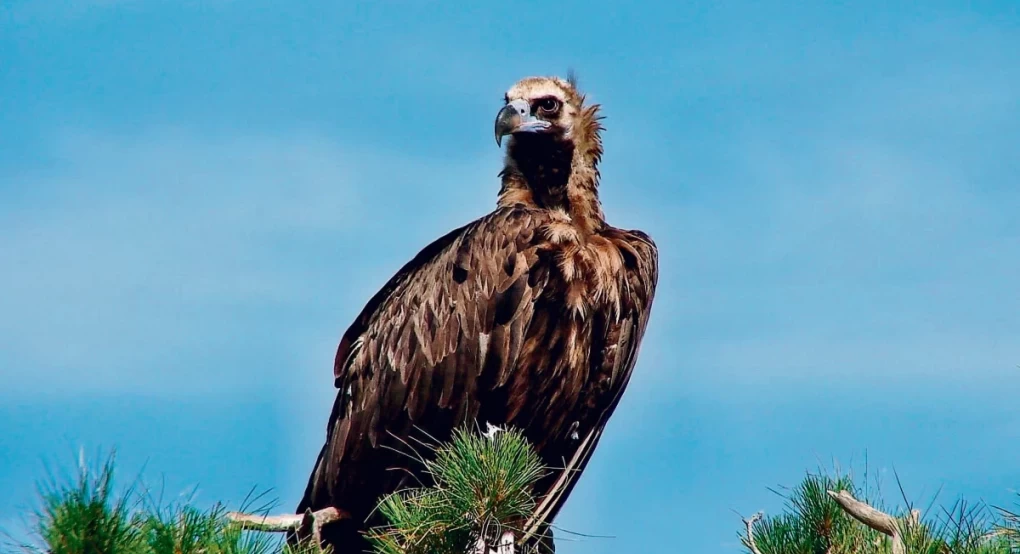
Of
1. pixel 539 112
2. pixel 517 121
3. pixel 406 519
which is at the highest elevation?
pixel 539 112

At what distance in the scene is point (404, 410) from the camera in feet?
22.0

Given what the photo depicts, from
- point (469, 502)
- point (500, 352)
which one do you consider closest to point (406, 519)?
point (469, 502)

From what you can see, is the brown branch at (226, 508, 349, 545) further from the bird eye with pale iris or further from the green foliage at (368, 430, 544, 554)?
the bird eye with pale iris

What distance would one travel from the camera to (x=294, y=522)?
534cm

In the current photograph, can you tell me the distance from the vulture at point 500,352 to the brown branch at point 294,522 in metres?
0.69

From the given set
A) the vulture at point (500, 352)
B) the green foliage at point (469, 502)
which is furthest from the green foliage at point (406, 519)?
the vulture at point (500, 352)

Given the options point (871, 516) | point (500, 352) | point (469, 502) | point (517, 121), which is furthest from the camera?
point (517, 121)

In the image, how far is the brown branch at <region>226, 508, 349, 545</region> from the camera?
463cm

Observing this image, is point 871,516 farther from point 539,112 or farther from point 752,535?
point 539,112

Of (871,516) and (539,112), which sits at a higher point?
(539,112)

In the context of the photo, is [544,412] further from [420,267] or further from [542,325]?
[420,267]

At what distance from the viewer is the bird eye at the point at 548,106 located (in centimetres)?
745

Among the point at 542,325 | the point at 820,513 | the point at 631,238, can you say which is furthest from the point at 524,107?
the point at 820,513

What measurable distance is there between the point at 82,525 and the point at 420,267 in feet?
11.6
